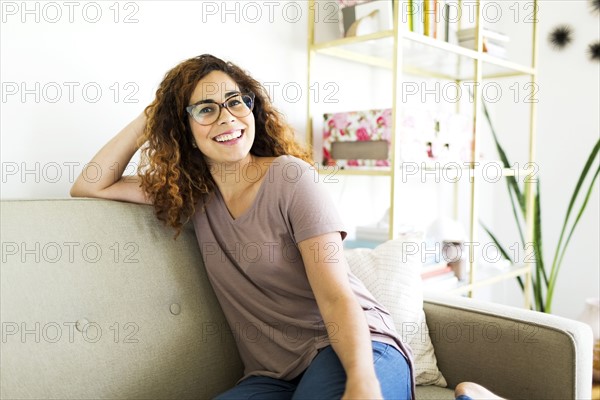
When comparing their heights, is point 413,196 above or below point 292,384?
above

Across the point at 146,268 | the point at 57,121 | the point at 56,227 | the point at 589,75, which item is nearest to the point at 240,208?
the point at 146,268

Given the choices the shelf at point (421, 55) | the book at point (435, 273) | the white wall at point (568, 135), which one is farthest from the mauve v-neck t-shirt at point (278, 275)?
the white wall at point (568, 135)

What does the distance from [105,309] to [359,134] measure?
1.17 meters

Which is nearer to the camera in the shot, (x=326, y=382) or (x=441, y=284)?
(x=326, y=382)

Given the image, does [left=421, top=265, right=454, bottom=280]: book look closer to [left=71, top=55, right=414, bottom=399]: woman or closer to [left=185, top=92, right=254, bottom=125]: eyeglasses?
[left=71, top=55, right=414, bottom=399]: woman

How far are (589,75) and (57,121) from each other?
252 cm

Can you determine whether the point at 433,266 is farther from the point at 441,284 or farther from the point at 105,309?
the point at 105,309

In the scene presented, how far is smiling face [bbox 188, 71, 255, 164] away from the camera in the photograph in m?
1.38

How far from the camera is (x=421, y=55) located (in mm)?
2445

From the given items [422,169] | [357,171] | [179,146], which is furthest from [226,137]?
[422,169]

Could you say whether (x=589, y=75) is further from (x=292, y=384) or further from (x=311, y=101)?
(x=292, y=384)

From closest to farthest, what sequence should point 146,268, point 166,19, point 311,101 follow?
1. point 146,268
2. point 166,19
3. point 311,101

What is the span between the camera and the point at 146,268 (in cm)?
135

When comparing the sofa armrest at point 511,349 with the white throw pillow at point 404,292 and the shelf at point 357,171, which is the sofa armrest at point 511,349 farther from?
the shelf at point 357,171
